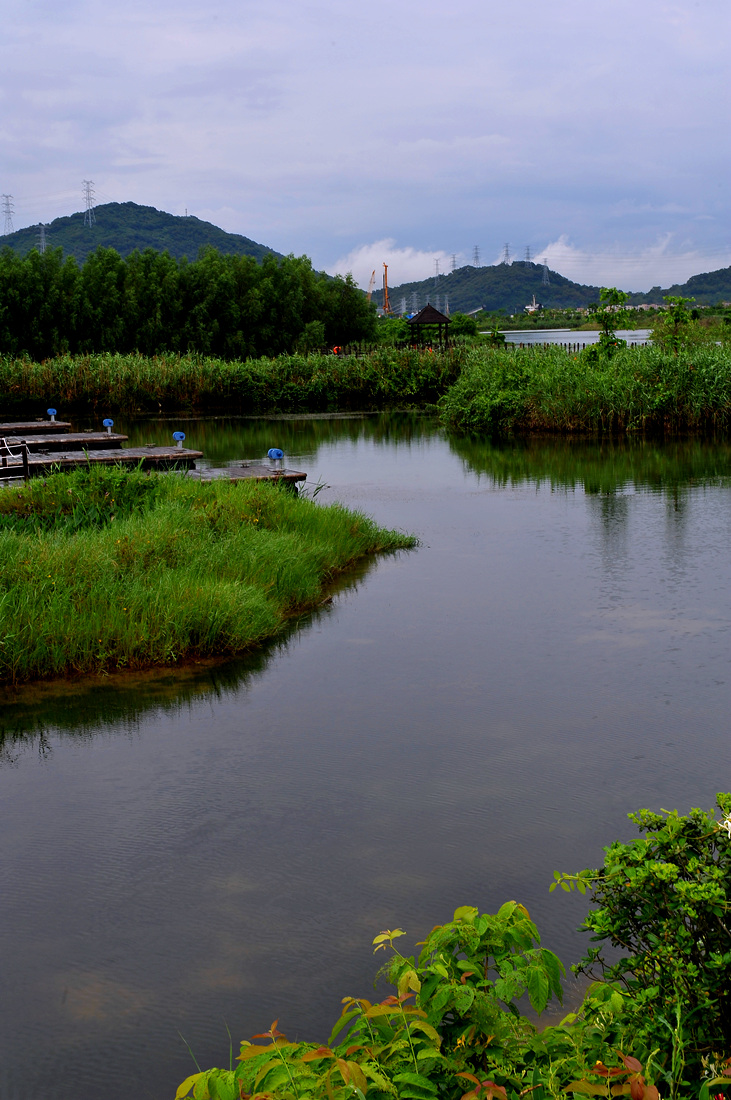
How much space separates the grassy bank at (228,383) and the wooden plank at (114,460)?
45.1 feet

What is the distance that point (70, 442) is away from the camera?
1475 centimetres

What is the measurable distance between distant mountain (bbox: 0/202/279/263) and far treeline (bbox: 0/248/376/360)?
76.8 meters

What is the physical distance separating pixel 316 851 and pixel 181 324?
3920 cm

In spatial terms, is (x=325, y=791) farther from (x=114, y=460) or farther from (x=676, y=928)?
(x=114, y=460)

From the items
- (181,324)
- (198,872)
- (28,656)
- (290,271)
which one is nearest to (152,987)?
(198,872)

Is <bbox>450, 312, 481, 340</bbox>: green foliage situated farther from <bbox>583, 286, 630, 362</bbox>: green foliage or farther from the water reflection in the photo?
the water reflection

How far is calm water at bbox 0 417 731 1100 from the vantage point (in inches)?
121

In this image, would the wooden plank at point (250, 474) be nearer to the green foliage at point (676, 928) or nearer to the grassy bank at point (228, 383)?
the green foliage at point (676, 928)

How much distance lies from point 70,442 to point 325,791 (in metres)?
11.4

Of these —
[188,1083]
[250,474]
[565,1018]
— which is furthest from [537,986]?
[250,474]

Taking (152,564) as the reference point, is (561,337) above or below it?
above

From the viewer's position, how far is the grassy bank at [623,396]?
57.6 feet

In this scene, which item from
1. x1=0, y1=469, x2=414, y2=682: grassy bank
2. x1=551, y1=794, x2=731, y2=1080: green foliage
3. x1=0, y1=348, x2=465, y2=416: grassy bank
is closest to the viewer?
x1=551, y1=794, x2=731, y2=1080: green foliage

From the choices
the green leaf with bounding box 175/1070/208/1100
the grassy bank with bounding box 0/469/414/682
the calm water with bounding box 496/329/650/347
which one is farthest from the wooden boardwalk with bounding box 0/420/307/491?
the calm water with bounding box 496/329/650/347
